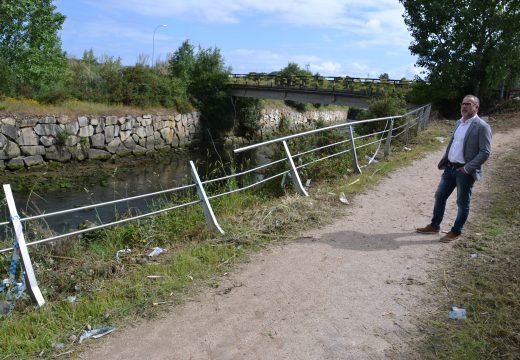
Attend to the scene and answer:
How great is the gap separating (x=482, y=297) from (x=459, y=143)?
222 cm

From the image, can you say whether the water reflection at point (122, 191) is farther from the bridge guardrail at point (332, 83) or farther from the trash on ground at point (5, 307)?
the bridge guardrail at point (332, 83)

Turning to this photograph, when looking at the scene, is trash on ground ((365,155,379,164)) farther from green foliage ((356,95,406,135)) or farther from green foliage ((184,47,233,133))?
green foliage ((184,47,233,133))

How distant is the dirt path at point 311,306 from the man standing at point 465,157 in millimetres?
581

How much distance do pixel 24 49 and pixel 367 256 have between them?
78.3ft

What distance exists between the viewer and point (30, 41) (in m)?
23.5

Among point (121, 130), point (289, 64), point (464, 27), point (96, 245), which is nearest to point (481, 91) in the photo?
point (464, 27)

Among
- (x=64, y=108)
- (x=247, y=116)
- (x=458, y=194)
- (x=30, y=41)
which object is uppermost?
(x=30, y=41)

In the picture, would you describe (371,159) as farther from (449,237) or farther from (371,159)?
(449,237)

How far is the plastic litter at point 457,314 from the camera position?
3.92m

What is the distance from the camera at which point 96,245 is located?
6035 mm

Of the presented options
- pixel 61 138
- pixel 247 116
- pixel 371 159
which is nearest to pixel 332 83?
pixel 247 116

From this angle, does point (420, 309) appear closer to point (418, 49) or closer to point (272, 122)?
point (418, 49)

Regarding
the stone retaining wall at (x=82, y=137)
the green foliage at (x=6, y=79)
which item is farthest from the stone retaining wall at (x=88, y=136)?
the green foliage at (x=6, y=79)

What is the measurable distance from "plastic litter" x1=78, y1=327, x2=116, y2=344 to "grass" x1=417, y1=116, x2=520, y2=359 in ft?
8.56
